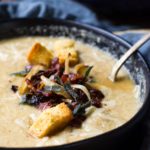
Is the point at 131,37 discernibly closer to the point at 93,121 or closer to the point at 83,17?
the point at 83,17

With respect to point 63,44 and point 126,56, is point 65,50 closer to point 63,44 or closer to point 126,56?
point 63,44

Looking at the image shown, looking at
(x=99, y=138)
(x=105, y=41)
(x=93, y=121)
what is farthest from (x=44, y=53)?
(x=99, y=138)

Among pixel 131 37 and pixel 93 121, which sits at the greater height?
pixel 131 37

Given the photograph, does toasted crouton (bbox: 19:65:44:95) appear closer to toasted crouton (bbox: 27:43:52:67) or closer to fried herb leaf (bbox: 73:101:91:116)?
toasted crouton (bbox: 27:43:52:67)

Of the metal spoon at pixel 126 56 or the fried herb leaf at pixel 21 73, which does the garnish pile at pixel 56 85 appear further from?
the metal spoon at pixel 126 56

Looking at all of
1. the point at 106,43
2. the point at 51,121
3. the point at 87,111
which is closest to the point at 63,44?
the point at 106,43

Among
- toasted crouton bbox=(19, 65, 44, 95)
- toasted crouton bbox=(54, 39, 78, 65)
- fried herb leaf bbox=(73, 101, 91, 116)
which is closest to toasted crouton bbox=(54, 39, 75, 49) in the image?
toasted crouton bbox=(54, 39, 78, 65)

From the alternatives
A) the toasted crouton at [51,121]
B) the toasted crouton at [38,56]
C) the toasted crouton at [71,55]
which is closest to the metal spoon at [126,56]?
the toasted crouton at [71,55]

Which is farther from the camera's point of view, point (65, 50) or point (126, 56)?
point (65, 50)
